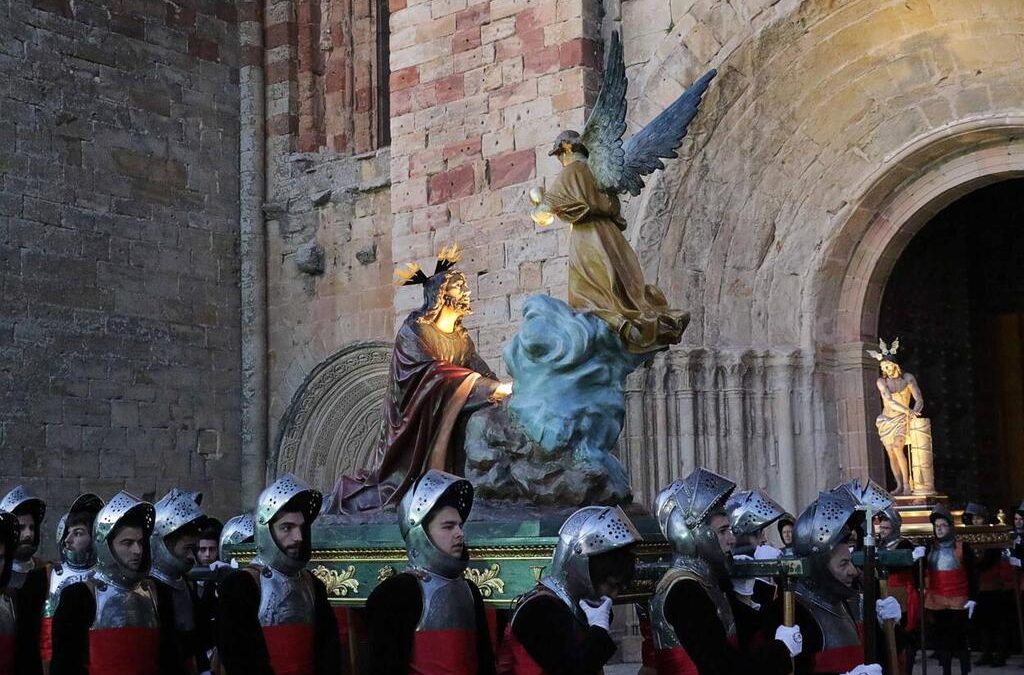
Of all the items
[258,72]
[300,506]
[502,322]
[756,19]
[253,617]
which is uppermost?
[258,72]

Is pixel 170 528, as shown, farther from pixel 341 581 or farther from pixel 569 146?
pixel 569 146

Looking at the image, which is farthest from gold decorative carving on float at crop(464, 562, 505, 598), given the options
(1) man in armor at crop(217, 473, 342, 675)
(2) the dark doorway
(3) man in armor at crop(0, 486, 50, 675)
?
(2) the dark doorway

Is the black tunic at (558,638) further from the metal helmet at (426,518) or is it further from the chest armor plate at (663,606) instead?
the metal helmet at (426,518)

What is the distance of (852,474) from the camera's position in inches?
489

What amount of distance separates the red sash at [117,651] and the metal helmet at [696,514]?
6.94 feet

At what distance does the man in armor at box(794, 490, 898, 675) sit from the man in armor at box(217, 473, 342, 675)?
1830mm

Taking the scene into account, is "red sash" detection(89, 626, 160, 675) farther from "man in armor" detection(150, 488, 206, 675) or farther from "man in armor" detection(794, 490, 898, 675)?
"man in armor" detection(794, 490, 898, 675)

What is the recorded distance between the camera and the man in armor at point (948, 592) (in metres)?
10.6

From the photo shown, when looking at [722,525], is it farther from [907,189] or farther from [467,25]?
[467,25]

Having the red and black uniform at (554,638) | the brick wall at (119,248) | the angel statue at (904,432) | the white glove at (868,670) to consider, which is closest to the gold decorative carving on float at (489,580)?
the red and black uniform at (554,638)

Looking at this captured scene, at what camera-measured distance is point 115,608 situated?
222 inches

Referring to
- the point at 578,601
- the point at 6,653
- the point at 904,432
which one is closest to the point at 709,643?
the point at 578,601

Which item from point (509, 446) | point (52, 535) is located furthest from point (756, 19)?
point (52, 535)

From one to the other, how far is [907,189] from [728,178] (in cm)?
150
